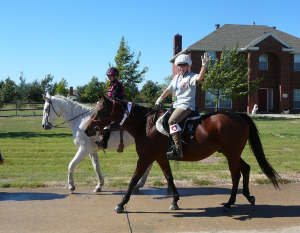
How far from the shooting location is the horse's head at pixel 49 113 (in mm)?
7504

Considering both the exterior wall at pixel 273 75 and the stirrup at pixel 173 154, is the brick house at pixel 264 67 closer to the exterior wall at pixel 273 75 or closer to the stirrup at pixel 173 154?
the exterior wall at pixel 273 75

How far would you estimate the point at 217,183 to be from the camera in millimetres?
7633

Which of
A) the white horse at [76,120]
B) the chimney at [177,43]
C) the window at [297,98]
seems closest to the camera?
the white horse at [76,120]

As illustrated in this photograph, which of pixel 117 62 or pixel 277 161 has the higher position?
pixel 117 62

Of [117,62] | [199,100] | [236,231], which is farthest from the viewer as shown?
→ [199,100]

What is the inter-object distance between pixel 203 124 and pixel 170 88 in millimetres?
982

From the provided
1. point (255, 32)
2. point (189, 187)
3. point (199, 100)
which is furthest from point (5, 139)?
point (255, 32)

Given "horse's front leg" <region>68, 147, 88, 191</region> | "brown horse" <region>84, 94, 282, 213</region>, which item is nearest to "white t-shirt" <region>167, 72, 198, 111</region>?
"brown horse" <region>84, 94, 282, 213</region>

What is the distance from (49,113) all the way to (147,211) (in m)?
3.60

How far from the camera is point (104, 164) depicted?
11.1 meters

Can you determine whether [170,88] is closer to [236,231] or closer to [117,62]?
[236,231]

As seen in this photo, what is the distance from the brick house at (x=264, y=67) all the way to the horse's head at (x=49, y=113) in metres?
26.0

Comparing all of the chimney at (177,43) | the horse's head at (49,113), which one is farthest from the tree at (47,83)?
the horse's head at (49,113)

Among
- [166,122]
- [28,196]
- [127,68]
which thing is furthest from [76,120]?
[127,68]
